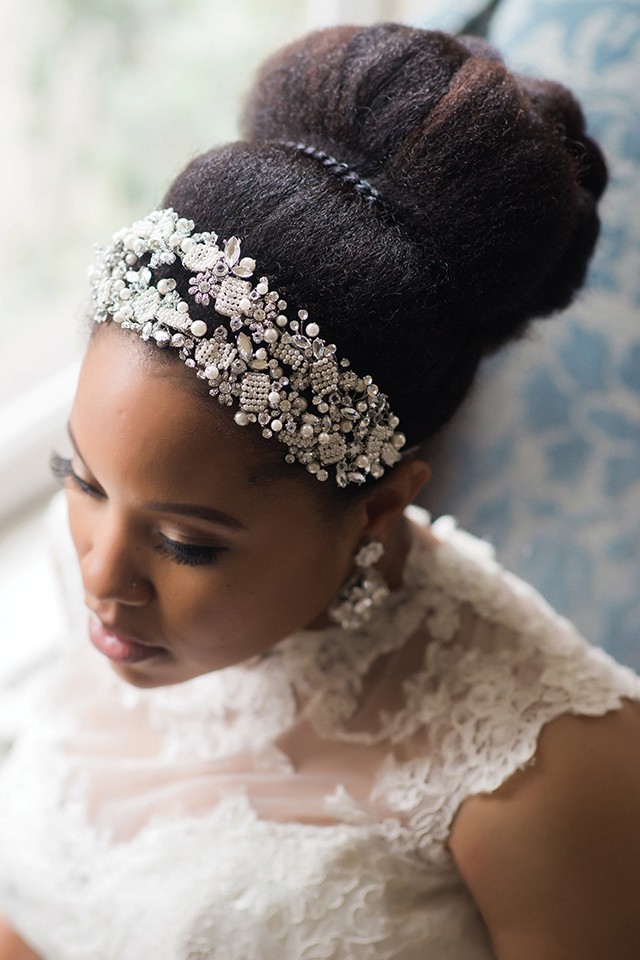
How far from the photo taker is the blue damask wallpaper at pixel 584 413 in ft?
4.10

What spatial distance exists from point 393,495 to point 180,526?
0.20 metres

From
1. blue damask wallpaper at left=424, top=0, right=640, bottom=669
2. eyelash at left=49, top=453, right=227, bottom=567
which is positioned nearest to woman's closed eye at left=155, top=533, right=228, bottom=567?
eyelash at left=49, top=453, right=227, bottom=567

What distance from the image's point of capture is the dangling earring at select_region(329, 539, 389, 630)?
0.99m

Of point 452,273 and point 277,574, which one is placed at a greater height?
point 452,273

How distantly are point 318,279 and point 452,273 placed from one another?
0.12 m

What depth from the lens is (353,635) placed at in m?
1.06

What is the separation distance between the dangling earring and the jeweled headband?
6.6 inches

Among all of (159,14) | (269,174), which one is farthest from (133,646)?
(159,14)

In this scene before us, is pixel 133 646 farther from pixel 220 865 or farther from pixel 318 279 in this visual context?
pixel 318 279

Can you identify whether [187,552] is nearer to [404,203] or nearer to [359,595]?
[359,595]

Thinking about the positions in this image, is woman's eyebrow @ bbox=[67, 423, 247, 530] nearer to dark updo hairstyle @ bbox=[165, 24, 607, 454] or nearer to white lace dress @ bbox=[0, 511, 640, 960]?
dark updo hairstyle @ bbox=[165, 24, 607, 454]

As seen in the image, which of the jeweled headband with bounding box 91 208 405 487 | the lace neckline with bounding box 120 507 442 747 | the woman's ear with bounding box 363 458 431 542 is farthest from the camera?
the lace neckline with bounding box 120 507 442 747

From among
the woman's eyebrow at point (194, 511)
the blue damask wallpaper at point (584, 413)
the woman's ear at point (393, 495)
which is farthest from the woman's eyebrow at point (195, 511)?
the blue damask wallpaper at point (584, 413)

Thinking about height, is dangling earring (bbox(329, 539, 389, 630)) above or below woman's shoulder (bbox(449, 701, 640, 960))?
above
